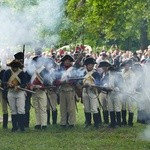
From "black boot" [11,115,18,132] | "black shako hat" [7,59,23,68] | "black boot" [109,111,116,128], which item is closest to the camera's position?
"black shako hat" [7,59,23,68]

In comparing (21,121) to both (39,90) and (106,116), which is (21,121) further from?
(106,116)

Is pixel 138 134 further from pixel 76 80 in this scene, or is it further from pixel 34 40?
pixel 34 40

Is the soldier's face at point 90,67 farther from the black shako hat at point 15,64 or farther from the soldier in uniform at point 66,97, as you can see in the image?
the black shako hat at point 15,64

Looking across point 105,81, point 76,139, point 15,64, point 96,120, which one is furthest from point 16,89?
point 105,81

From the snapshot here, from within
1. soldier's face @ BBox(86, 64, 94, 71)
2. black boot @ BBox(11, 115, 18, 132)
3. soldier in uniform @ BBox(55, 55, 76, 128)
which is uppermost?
soldier's face @ BBox(86, 64, 94, 71)

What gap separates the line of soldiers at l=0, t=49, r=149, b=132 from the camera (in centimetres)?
1570

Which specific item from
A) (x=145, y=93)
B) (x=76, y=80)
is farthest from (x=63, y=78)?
(x=145, y=93)

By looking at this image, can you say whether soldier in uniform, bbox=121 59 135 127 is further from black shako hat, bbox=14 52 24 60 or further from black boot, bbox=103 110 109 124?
black shako hat, bbox=14 52 24 60

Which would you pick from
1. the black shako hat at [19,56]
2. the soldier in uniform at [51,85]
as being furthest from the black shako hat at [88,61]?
the black shako hat at [19,56]

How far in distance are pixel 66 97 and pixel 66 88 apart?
271mm

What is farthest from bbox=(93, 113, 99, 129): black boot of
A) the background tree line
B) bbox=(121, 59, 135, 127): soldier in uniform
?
the background tree line

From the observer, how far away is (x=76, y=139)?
1439cm

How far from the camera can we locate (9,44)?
1683 cm

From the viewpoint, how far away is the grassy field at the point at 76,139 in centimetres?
1342
